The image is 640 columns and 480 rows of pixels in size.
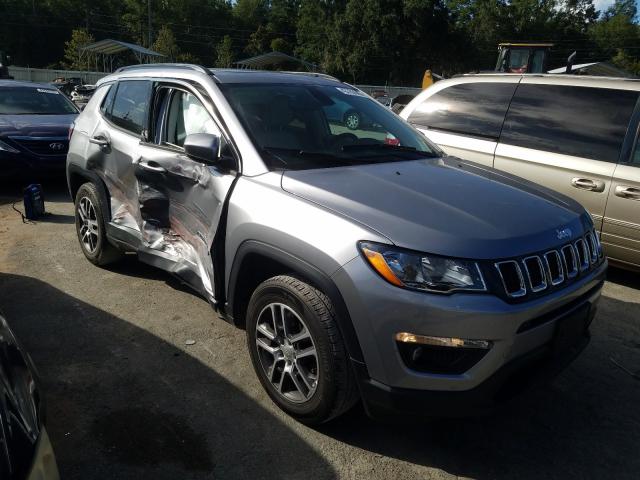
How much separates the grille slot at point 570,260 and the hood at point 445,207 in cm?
9

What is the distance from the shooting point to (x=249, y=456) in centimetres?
255

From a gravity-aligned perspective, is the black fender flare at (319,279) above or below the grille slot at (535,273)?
below

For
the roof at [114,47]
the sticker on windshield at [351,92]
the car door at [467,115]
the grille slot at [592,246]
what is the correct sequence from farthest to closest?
1. the roof at [114,47]
2. the car door at [467,115]
3. the sticker on windshield at [351,92]
4. the grille slot at [592,246]

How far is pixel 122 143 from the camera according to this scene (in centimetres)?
411

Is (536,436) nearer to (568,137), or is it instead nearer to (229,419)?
(229,419)

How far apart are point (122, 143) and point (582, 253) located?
3.29 metres

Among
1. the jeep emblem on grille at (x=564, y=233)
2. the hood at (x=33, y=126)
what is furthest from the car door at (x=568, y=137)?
the hood at (x=33, y=126)

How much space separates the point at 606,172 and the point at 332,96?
2665 millimetres

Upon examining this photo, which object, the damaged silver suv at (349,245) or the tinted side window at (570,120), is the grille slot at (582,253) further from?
the tinted side window at (570,120)

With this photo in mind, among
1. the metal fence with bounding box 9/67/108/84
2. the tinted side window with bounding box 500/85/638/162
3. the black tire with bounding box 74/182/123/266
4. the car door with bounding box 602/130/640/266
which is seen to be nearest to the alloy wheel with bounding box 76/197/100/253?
the black tire with bounding box 74/182/123/266

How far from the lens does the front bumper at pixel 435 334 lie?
2170 mm

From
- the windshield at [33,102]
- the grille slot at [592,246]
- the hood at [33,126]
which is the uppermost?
the grille slot at [592,246]

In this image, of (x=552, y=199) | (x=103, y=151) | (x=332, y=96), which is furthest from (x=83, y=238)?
(x=552, y=199)

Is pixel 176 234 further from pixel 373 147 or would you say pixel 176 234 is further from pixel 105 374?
pixel 373 147
